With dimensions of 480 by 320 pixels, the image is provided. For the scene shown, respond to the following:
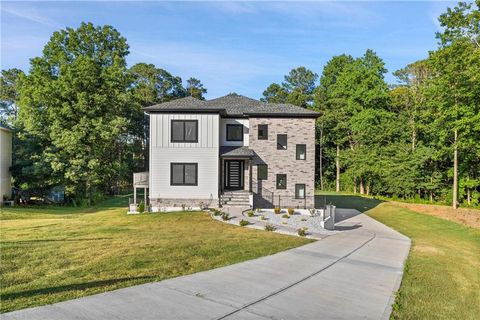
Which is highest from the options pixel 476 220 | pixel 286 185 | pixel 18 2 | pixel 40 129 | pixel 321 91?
pixel 321 91

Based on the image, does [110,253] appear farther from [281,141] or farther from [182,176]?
[281,141]

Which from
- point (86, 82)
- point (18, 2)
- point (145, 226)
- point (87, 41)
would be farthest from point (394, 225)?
point (87, 41)

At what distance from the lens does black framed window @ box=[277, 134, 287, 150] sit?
71.9 feet

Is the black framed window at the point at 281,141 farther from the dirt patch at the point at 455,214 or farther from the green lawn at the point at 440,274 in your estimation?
the dirt patch at the point at 455,214

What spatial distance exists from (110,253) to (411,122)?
3607 cm

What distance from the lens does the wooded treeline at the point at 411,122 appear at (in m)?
25.0

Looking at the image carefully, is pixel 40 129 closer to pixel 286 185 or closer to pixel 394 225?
pixel 286 185

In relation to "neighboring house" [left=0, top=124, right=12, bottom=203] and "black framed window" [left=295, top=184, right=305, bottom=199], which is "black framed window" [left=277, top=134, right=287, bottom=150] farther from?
"neighboring house" [left=0, top=124, right=12, bottom=203]

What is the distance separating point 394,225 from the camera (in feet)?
63.2

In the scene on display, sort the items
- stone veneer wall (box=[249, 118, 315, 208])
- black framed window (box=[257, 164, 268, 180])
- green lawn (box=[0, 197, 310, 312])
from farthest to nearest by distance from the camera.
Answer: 1. black framed window (box=[257, 164, 268, 180])
2. stone veneer wall (box=[249, 118, 315, 208])
3. green lawn (box=[0, 197, 310, 312])

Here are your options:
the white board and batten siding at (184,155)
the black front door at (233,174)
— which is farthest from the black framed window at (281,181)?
the white board and batten siding at (184,155)

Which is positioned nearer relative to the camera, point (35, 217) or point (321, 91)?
point (35, 217)

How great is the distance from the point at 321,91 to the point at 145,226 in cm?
4126

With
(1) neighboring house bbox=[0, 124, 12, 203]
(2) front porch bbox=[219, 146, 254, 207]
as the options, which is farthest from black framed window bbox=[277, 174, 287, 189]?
(1) neighboring house bbox=[0, 124, 12, 203]
